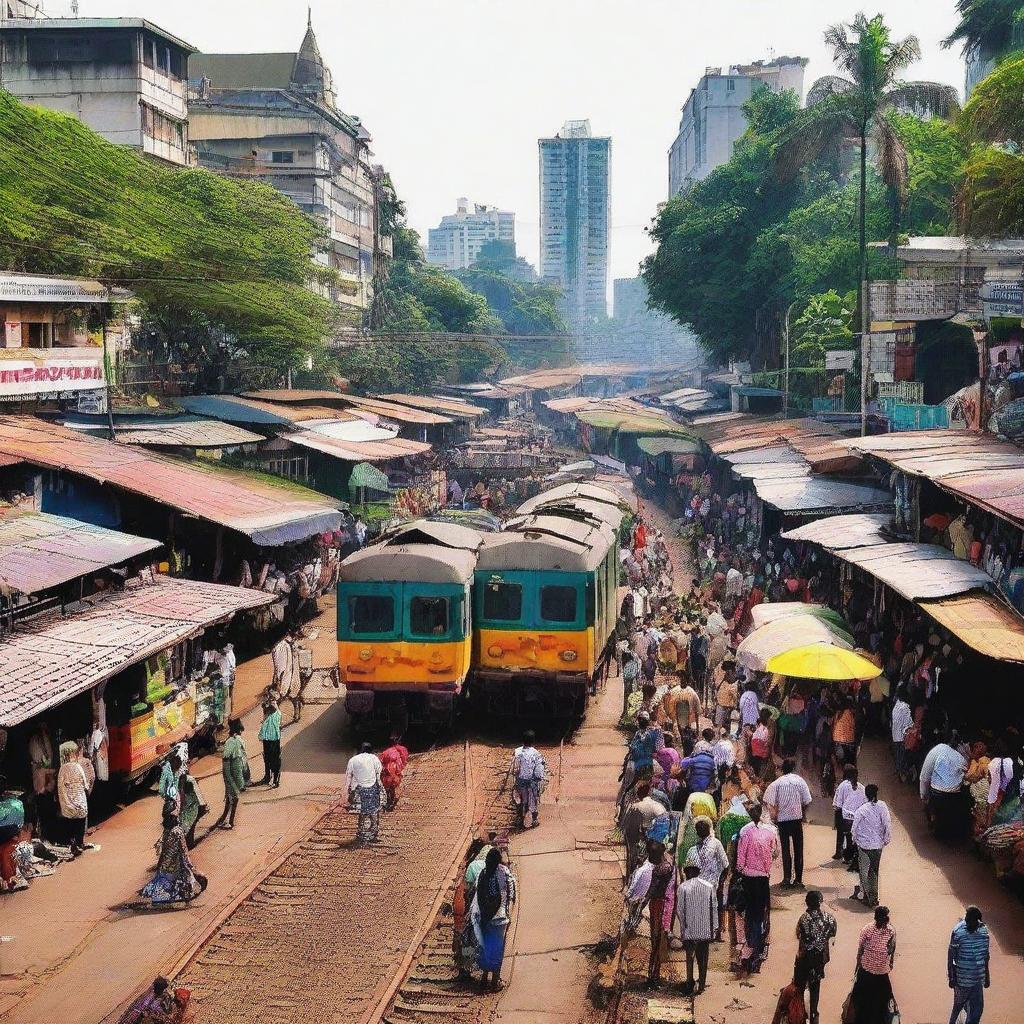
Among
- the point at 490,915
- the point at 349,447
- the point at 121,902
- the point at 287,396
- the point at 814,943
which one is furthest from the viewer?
the point at 287,396

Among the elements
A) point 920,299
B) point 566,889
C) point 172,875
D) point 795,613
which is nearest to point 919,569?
point 795,613

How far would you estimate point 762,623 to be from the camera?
53.9 ft

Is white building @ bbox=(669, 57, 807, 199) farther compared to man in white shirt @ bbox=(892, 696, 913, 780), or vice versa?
white building @ bbox=(669, 57, 807, 199)

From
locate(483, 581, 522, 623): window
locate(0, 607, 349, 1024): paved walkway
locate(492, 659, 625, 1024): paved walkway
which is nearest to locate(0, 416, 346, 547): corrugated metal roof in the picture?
locate(483, 581, 522, 623): window

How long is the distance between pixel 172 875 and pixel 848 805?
19.0ft

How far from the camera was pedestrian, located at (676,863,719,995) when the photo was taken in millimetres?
9617

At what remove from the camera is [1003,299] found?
22594 millimetres

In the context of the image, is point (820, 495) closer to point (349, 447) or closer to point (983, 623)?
point (983, 623)

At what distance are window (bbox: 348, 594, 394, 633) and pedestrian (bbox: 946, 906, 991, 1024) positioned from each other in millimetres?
9325

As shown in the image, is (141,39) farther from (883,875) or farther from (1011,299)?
(883,875)

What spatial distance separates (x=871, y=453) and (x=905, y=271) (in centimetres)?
1420

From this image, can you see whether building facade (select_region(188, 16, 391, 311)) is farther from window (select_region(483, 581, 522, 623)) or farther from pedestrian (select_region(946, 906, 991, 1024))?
pedestrian (select_region(946, 906, 991, 1024))

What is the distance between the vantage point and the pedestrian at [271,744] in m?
15.0

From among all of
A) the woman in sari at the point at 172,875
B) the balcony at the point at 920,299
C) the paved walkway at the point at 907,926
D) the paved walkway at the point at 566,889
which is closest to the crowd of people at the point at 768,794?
the paved walkway at the point at 907,926
